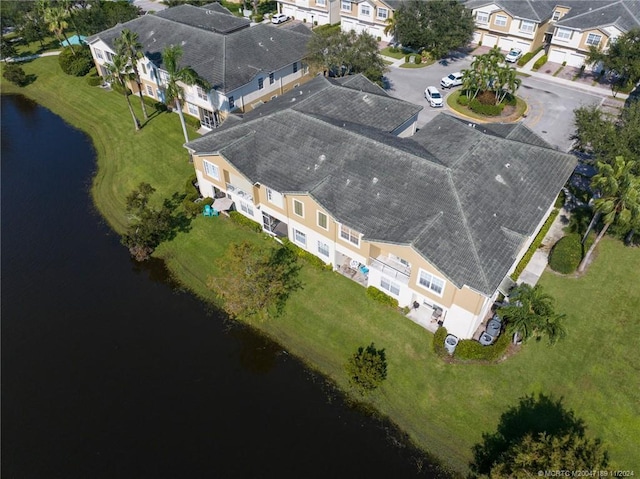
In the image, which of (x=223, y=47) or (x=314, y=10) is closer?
(x=223, y=47)

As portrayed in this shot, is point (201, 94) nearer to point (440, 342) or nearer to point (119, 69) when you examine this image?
point (119, 69)

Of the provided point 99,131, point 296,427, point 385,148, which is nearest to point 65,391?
point 296,427

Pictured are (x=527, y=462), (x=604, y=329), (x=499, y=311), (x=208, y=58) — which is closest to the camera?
(x=527, y=462)

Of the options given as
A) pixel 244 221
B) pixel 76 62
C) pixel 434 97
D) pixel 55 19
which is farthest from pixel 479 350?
pixel 55 19

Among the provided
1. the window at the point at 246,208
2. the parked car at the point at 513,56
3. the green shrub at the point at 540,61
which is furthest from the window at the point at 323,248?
the green shrub at the point at 540,61

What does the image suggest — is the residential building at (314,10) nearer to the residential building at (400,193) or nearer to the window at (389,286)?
the residential building at (400,193)

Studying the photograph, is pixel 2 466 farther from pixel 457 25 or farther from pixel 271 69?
pixel 457 25

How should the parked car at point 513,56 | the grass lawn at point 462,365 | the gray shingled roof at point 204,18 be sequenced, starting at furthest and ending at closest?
the parked car at point 513,56
the gray shingled roof at point 204,18
the grass lawn at point 462,365
